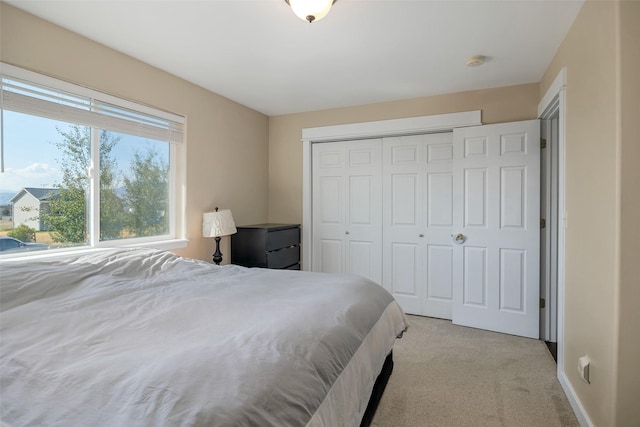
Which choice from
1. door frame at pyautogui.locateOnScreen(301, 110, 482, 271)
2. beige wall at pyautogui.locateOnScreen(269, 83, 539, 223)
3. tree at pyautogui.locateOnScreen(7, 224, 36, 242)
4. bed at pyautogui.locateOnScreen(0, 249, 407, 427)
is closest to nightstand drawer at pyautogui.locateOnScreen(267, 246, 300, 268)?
door frame at pyautogui.locateOnScreen(301, 110, 482, 271)

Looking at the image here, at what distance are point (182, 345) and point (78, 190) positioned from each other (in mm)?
1852

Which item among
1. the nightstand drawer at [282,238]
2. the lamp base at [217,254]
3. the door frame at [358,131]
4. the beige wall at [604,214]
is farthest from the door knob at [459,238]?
the lamp base at [217,254]

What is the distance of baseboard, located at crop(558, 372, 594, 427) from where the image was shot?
1.72 metres

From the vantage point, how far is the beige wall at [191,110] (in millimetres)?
2008

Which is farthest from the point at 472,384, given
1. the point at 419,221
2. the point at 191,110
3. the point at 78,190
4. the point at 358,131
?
the point at 191,110

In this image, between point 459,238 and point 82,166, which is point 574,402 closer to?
point 459,238

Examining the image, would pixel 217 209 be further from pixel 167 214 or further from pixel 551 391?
pixel 551 391

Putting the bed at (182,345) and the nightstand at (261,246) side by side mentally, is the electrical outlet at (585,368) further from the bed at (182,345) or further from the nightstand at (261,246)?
the nightstand at (261,246)

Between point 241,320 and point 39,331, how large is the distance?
0.75 m

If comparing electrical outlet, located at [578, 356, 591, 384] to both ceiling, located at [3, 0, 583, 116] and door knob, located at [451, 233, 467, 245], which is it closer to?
door knob, located at [451, 233, 467, 245]

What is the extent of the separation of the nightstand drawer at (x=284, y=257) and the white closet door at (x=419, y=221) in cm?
106

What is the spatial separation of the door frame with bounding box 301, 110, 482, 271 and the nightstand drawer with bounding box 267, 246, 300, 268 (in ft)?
0.51

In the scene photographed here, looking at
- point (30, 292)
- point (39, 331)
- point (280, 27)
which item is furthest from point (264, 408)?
point (280, 27)

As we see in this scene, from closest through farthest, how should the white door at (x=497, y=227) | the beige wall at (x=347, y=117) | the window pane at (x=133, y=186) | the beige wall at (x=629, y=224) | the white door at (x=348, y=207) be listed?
1. the beige wall at (x=629, y=224)
2. the window pane at (x=133, y=186)
3. the white door at (x=497, y=227)
4. the beige wall at (x=347, y=117)
5. the white door at (x=348, y=207)
